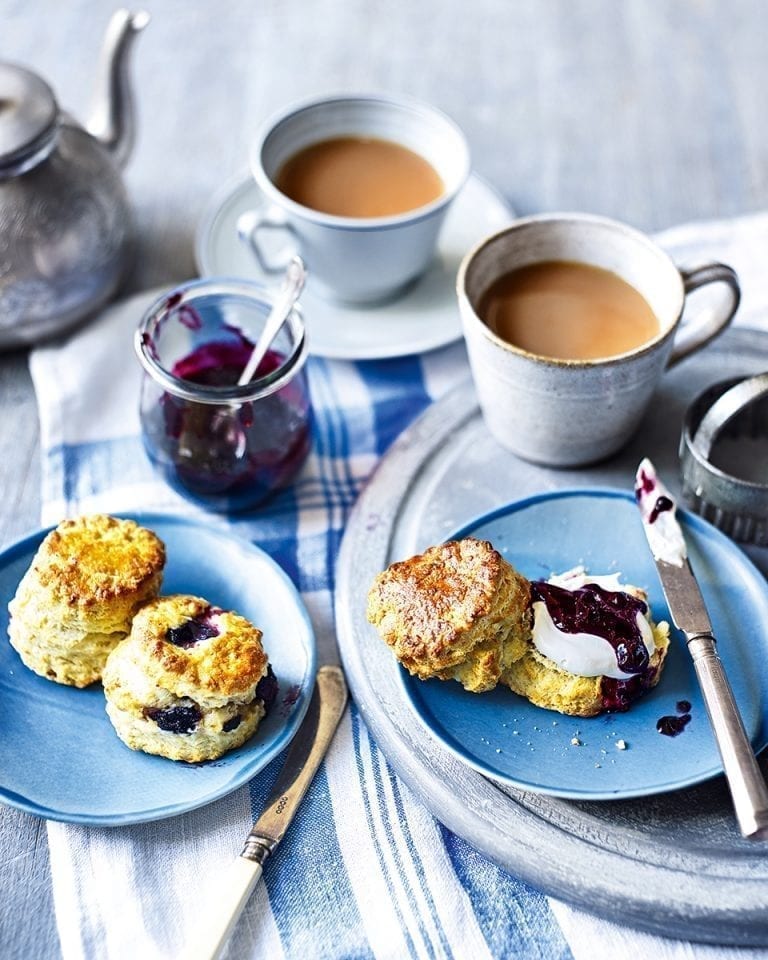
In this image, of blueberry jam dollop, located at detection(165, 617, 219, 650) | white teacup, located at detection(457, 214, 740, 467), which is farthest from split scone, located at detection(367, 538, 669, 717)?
white teacup, located at detection(457, 214, 740, 467)

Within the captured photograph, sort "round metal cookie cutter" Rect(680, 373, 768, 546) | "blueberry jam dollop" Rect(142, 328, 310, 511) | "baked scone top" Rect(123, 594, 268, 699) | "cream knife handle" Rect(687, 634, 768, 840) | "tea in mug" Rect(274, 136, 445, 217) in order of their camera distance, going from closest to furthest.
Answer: "cream knife handle" Rect(687, 634, 768, 840) < "baked scone top" Rect(123, 594, 268, 699) < "round metal cookie cutter" Rect(680, 373, 768, 546) < "blueberry jam dollop" Rect(142, 328, 310, 511) < "tea in mug" Rect(274, 136, 445, 217)

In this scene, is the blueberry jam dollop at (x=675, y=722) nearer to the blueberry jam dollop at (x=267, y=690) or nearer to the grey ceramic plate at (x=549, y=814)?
the grey ceramic plate at (x=549, y=814)

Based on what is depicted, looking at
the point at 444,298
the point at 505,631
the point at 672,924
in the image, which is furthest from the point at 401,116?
the point at 672,924

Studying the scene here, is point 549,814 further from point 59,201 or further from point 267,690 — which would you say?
point 59,201

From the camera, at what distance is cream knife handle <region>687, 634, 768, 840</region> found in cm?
140

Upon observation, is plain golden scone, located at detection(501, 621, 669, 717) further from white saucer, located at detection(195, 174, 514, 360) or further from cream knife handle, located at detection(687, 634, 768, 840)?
white saucer, located at detection(195, 174, 514, 360)

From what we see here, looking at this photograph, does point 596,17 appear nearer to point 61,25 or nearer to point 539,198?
point 539,198

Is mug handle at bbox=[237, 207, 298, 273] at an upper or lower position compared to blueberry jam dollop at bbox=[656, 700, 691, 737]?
upper

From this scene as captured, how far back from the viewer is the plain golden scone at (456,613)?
1.53 meters

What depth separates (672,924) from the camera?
1.46m

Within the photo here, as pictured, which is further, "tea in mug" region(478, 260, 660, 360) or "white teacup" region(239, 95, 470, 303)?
"white teacup" region(239, 95, 470, 303)

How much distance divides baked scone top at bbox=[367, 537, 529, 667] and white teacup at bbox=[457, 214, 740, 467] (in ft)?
1.13

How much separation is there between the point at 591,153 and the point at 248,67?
919 mm

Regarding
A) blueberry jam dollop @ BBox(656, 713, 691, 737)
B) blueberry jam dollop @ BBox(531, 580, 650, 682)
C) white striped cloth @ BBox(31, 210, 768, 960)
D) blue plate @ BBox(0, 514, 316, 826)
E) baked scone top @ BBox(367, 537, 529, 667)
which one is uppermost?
baked scone top @ BBox(367, 537, 529, 667)
